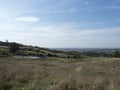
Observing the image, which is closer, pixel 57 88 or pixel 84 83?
pixel 57 88

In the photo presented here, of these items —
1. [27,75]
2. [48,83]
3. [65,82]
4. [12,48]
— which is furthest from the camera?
[12,48]

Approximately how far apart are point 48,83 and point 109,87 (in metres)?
2.19

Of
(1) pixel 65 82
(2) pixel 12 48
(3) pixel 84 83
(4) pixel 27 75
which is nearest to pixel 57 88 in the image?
(1) pixel 65 82

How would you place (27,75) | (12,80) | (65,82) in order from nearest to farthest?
(65,82) < (12,80) < (27,75)

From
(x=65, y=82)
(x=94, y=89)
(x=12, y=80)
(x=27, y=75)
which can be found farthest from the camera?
(x=27, y=75)

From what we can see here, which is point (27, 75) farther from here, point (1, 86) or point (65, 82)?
point (65, 82)

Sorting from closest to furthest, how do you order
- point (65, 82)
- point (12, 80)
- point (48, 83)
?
point (65, 82) → point (48, 83) → point (12, 80)

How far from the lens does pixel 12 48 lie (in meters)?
77.4

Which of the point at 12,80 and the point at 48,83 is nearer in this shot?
the point at 48,83

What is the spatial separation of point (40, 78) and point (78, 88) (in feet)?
7.49

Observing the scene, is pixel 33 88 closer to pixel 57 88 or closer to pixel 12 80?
pixel 57 88

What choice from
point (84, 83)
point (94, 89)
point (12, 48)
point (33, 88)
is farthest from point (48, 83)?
point (12, 48)

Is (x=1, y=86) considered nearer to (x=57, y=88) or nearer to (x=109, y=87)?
(x=57, y=88)

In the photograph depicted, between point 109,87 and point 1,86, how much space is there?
3503mm
